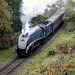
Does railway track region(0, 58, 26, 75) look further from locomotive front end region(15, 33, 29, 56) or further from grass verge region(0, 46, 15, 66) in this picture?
grass verge region(0, 46, 15, 66)

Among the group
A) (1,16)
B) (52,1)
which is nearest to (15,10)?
(1,16)

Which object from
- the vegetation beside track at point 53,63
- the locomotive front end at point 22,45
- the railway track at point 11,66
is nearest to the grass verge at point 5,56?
the railway track at point 11,66

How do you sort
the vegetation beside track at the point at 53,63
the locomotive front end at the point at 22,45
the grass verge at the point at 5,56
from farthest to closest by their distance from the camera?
the grass verge at the point at 5,56
the locomotive front end at the point at 22,45
the vegetation beside track at the point at 53,63

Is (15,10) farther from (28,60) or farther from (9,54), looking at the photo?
(28,60)

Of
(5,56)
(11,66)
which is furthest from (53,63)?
(5,56)

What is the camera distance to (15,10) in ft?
68.4

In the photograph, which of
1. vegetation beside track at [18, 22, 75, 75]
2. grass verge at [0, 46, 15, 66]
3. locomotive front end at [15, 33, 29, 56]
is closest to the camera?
vegetation beside track at [18, 22, 75, 75]

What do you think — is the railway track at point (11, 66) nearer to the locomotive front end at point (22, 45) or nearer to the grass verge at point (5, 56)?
the locomotive front end at point (22, 45)

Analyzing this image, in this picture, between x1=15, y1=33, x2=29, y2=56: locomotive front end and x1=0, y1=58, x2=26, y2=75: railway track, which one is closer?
x1=0, y1=58, x2=26, y2=75: railway track

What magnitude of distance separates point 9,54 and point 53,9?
2197 centimetres

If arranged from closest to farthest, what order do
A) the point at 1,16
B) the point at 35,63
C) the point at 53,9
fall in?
the point at 35,63 → the point at 1,16 → the point at 53,9

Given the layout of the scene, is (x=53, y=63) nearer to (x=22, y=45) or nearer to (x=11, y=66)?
(x=11, y=66)

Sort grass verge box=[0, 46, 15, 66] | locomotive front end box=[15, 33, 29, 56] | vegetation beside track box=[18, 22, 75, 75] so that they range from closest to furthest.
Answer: vegetation beside track box=[18, 22, 75, 75] < locomotive front end box=[15, 33, 29, 56] < grass verge box=[0, 46, 15, 66]

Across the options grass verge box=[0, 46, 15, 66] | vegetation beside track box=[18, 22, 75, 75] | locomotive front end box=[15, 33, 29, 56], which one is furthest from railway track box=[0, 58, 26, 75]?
grass verge box=[0, 46, 15, 66]
